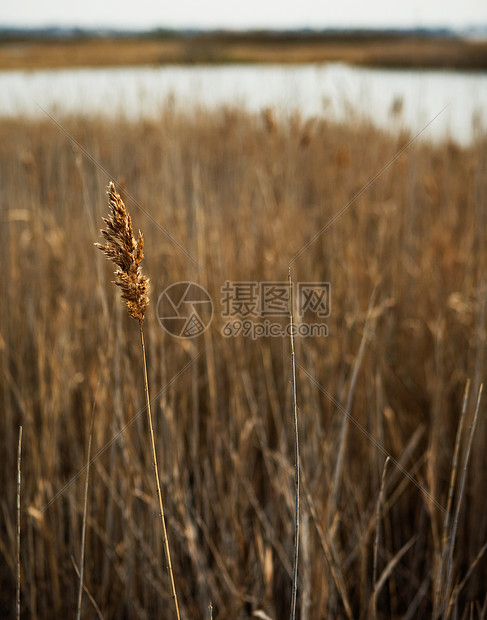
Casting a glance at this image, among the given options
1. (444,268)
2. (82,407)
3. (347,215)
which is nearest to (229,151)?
(347,215)

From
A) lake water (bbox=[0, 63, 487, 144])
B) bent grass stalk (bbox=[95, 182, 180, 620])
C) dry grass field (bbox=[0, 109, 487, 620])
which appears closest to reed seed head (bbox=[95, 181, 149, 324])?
bent grass stalk (bbox=[95, 182, 180, 620])

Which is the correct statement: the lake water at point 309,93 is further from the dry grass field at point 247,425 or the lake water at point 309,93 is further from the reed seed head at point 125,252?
the reed seed head at point 125,252

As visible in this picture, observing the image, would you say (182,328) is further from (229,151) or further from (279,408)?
(229,151)

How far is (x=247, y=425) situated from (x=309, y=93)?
199 cm

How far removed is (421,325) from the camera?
1466 mm

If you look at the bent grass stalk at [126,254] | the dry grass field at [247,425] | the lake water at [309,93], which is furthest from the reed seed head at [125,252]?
the lake water at [309,93]

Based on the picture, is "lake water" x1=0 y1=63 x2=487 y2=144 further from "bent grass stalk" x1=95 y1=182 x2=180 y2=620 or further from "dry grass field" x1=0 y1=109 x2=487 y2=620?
"bent grass stalk" x1=95 y1=182 x2=180 y2=620

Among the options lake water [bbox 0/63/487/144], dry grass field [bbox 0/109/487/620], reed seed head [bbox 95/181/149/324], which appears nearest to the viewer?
reed seed head [bbox 95/181/149/324]

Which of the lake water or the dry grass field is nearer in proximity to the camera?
A: the dry grass field

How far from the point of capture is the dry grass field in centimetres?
94

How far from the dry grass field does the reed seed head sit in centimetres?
41

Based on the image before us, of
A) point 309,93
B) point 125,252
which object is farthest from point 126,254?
point 309,93

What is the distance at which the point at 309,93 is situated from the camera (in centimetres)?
262

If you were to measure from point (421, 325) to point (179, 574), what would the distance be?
88cm
